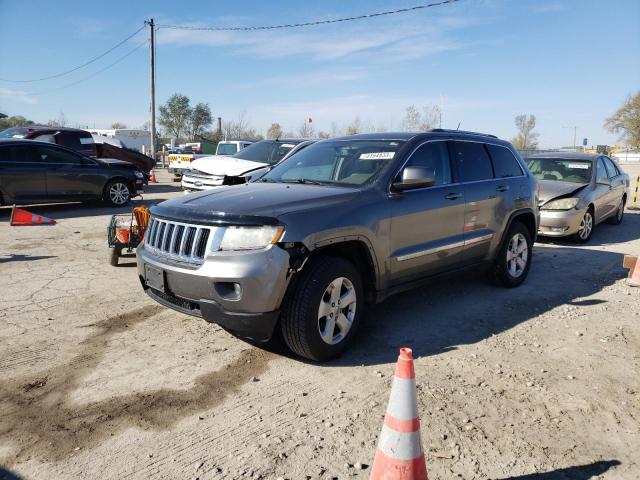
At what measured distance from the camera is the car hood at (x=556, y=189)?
8797mm

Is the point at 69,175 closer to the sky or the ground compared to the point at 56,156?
closer to the ground

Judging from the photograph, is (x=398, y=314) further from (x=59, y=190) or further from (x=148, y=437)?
(x=59, y=190)

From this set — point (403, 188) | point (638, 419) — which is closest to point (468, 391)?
point (638, 419)

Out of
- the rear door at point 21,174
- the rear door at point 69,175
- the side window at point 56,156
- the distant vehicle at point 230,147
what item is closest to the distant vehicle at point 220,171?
the rear door at point 69,175

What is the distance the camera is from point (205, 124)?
213 ft

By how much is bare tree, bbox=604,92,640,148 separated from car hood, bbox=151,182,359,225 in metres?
67.1

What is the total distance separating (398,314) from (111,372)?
266 centimetres

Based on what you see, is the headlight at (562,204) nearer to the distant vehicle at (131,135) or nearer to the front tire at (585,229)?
the front tire at (585,229)

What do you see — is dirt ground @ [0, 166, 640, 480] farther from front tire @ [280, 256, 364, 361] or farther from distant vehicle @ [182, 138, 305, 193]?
distant vehicle @ [182, 138, 305, 193]

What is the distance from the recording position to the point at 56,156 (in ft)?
36.7

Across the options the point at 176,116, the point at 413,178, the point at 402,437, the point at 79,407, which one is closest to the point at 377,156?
the point at 413,178

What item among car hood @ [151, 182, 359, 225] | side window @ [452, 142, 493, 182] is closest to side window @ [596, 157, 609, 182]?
side window @ [452, 142, 493, 182]

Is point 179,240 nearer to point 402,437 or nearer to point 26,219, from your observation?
point 402,437

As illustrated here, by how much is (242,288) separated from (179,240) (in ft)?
2.38
